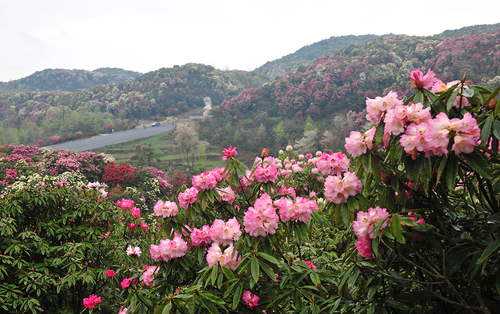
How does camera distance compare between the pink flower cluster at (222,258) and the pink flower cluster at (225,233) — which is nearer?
the pink flower cluster at (222,258)

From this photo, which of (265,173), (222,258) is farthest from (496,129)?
(222,258)

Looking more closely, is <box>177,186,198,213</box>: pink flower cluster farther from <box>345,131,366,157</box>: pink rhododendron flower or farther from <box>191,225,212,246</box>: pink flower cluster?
<box>345,131,366,157</box>: pink rhododendron flower

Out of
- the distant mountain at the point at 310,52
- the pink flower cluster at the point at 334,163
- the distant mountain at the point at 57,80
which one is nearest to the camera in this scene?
the pink flower cluster at the point at 334,163

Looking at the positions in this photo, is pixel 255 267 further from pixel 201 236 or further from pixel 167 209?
pixel 167 209

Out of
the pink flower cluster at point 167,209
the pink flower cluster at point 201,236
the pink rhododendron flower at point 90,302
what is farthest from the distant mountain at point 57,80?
the pink flower cluster at point 201,236

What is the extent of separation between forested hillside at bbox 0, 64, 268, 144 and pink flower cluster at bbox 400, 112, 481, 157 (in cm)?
3032

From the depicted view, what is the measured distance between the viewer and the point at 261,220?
4.50 feet

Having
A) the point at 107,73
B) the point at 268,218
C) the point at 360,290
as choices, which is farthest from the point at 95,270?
the point at 107,73

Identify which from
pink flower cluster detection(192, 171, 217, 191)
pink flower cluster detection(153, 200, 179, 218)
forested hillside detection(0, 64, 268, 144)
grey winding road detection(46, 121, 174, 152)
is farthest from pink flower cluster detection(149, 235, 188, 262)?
forested hillside detection(0, 64, 268, 144)

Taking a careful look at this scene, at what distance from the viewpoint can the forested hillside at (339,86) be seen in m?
18.4

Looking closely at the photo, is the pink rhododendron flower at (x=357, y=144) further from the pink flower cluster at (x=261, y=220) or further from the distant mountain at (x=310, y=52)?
the distant mountain at (x=310, y=52)

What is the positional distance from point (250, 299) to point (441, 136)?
116 centimetres

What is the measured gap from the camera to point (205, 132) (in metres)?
22.6

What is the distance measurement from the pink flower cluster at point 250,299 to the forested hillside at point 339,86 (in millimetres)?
15113
